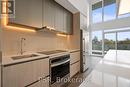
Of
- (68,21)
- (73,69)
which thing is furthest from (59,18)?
(73,69)

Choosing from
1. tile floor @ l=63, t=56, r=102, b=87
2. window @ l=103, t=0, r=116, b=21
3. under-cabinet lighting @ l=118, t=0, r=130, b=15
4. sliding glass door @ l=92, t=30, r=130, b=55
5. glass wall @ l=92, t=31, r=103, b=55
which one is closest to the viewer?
under-cabinet lighting @ l=118, t=0, r=130, b=15

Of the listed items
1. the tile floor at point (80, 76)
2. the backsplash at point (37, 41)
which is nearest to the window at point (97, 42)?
the tile floor at point (80, 76)

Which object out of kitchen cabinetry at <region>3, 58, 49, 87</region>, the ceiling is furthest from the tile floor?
the ceiling

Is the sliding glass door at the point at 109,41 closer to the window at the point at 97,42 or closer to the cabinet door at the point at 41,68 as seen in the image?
the window at the point at 97,42

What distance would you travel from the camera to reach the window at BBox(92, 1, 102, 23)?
26.0 feet

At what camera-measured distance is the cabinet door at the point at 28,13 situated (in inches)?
84.4

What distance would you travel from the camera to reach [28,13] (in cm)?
242

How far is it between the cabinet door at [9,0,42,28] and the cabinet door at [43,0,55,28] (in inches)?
9.1

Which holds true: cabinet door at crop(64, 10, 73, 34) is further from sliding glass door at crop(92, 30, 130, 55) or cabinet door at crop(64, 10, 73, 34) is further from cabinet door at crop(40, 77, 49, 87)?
sliding glass door at crop(92, 30, 130, 55)

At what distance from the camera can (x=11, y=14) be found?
2.06m

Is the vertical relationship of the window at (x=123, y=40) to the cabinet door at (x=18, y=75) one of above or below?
above

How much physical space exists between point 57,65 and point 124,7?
1.81m

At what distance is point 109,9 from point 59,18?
16.0 feet

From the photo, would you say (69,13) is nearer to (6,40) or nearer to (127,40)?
(6,40)
